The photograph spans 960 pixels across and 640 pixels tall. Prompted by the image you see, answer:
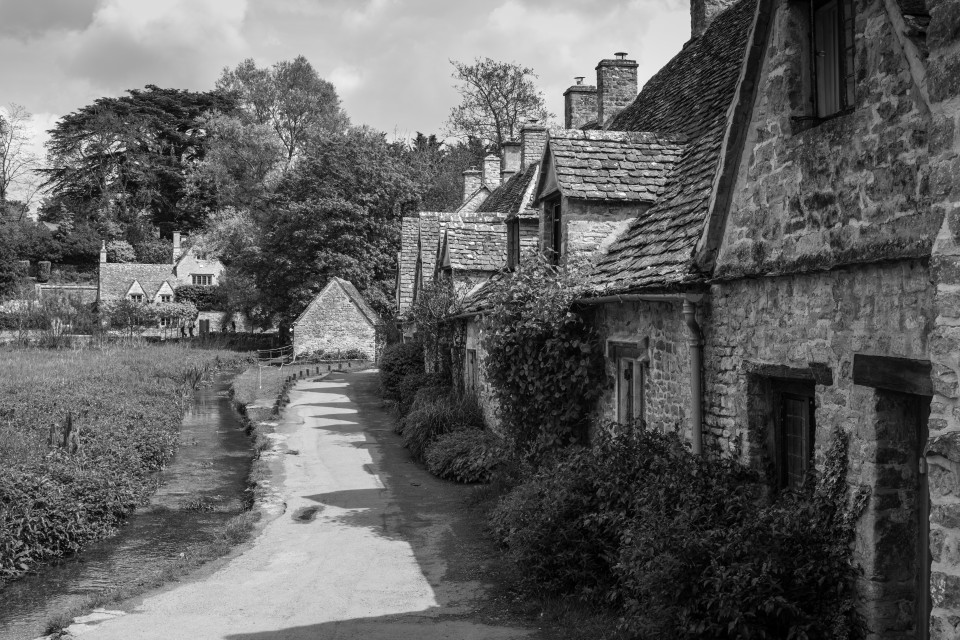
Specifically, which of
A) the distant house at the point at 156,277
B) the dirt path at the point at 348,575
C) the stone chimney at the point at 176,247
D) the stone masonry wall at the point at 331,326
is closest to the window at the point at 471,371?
the dirt path at the point at 348,575

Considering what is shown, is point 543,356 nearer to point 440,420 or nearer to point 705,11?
point 440,420

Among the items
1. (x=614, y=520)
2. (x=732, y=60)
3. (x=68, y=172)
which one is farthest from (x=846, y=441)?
(x=68, y=172)

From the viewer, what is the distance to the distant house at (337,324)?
48.5m

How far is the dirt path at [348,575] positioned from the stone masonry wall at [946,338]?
515 centimetres

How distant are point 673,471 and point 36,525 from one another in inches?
400

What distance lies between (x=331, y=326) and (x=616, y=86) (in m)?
30.9

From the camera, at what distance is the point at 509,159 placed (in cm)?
3406

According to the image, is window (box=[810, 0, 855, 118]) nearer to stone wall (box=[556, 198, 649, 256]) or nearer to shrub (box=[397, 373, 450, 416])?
stone wall (box=[556, 198, 649, 256])

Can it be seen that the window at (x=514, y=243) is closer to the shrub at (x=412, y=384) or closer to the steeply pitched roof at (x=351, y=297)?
the shrub at (x=412, y=384)

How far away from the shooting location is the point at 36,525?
12805 mm

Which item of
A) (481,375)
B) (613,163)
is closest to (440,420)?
(481,375)

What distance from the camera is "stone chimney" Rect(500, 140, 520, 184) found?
33.7 m

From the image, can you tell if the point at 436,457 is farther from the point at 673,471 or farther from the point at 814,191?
the point at 814,191

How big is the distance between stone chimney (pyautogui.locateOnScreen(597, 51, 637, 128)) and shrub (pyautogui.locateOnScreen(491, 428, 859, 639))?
13572mm
